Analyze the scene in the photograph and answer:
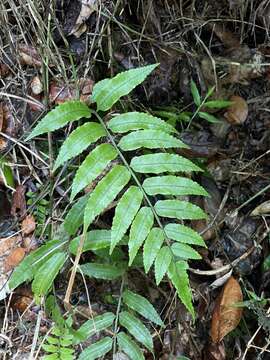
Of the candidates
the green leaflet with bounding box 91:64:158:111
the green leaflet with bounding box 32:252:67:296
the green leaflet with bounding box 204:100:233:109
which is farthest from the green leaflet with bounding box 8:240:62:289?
the green leaflet with bounding box 204:100:233:109

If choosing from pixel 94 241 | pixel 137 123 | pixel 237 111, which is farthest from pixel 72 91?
pixel 237 111

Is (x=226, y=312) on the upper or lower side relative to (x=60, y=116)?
lower

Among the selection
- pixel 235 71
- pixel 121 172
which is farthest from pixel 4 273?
pixel 235 71

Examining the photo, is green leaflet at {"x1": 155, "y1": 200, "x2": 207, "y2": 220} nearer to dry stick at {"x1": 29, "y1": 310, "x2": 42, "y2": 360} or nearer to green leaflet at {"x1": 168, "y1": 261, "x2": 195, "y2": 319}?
green leaflet at {"x1": 168, "y1": 261, "x2": 195, "y2": 319}

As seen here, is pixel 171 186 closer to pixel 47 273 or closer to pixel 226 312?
pixel 47 273

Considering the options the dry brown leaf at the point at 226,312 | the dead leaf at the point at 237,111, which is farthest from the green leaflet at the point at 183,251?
the dead leaf at the point at 237,111
